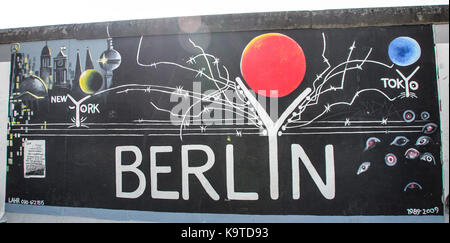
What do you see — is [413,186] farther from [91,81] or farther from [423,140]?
[91,81]

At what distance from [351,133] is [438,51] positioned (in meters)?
1.50

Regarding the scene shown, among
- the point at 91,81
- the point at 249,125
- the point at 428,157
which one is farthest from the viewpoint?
the point at 91,81

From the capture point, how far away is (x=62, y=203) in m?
2.98

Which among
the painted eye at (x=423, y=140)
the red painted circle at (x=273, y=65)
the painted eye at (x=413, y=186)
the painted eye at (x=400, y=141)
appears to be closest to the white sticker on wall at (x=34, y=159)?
the red painted circle at (x=273, y=65)

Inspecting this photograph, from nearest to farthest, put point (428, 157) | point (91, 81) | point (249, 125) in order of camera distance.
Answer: point (428, 157) → point (249, 125) → point (91, 81)

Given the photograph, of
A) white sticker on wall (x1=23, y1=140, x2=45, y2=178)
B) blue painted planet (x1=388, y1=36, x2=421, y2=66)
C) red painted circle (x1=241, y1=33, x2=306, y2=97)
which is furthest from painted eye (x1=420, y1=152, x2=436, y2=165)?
white sticker on wall (x1=23, y1=140, x2=45, y2=178)

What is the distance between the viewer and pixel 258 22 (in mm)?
2742

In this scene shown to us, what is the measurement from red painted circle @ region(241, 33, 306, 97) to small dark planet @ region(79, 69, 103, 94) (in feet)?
6.72

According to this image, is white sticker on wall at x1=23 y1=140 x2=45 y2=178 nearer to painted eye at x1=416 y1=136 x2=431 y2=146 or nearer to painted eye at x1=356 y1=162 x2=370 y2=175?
painted eye at x1=356 y1=162 x2=370 y2=175

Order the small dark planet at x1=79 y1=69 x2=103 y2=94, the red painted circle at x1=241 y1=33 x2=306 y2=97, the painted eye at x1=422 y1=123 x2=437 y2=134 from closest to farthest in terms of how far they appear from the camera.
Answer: the painted eye at x1=422 y1=123 x2=437 y2=134 → the red painted circle at x1=241 y1=33 x2=306 y2=97 → the small dark planet at x1=79 y1=69 x2=103 y2=94

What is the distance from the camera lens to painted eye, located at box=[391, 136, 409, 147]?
2594 millimetres

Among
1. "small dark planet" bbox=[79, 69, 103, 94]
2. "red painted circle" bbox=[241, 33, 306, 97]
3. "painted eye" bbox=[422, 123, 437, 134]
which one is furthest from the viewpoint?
"small dark planet" bbox=[79, 69, 103, 94]

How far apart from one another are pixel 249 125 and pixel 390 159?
181 cm

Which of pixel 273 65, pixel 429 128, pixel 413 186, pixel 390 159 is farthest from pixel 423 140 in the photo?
pixel 273 65
